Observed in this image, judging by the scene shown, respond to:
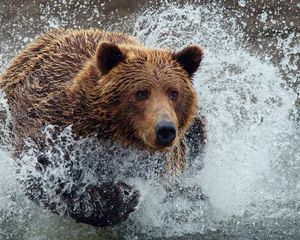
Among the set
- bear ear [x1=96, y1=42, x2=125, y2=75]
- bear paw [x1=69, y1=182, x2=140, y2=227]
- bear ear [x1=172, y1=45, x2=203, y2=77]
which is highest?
bear ear [x1=172, y1=45, x2=203, y2=77]

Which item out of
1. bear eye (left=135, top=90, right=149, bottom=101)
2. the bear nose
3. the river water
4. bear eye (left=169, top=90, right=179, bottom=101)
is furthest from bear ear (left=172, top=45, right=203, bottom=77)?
the river water

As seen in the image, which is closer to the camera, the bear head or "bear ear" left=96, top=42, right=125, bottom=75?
the bear head

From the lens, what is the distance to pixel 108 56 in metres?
6.34

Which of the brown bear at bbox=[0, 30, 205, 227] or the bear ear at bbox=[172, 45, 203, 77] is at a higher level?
the bear ear at bbox=[172, 45, 203, 77]

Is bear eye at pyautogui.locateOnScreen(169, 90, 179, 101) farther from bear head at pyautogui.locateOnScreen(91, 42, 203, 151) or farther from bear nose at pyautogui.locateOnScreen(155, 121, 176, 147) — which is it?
bear nose at pyautogui.locateOnScreen(155, 121, 176, 147)

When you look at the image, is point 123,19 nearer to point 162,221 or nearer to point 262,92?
point 262,92

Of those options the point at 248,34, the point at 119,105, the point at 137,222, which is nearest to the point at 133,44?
the point at 119,105

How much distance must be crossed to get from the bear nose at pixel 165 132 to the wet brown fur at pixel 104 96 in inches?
3.4

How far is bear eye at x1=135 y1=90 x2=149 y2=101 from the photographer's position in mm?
6156

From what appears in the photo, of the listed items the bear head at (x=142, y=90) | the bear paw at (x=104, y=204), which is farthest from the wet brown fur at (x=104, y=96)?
the bear paw at (x=104, y=204)

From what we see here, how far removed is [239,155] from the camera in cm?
828

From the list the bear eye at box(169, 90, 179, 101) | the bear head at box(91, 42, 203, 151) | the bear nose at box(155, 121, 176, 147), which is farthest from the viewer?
the bear eye at box(169, 90, 179, 101)

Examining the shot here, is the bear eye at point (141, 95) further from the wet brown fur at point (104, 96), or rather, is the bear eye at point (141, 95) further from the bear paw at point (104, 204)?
the bear paw at point (104, 204)

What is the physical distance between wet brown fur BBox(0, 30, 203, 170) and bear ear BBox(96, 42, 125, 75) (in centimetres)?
2
